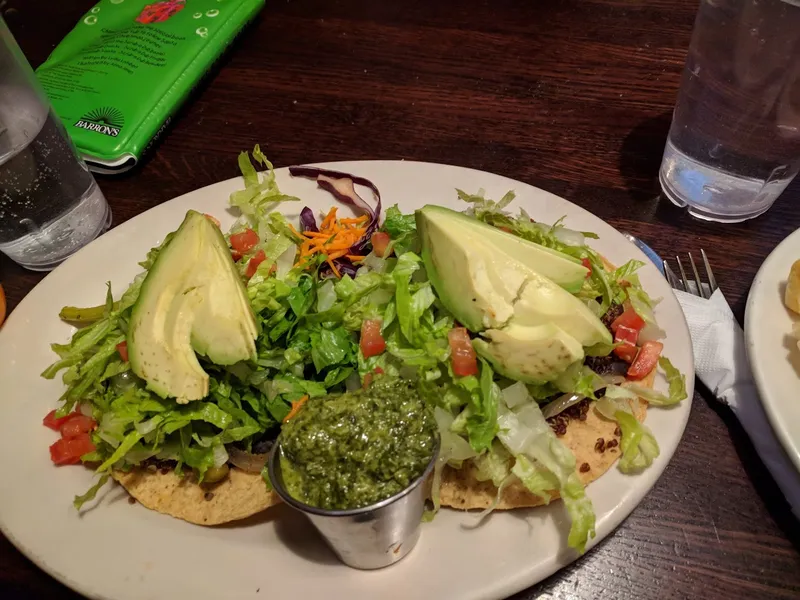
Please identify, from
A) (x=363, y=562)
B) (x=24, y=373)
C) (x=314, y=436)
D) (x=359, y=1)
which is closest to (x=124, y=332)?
(x=24, y=373)

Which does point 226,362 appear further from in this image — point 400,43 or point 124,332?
point 400,43

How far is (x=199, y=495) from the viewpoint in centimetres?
168

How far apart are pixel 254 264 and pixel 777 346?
1583 mm

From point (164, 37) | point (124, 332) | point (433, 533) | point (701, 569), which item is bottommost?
point (701, 569)

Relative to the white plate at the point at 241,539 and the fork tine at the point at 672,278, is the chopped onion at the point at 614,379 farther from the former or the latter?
the fork tine at the point at 672,278

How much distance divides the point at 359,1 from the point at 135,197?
1.91 meters

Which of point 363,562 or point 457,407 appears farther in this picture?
point 457,407

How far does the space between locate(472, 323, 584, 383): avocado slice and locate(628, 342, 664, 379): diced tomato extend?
0.27 m

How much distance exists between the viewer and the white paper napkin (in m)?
1.62

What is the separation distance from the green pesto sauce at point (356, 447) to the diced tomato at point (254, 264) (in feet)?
2.34

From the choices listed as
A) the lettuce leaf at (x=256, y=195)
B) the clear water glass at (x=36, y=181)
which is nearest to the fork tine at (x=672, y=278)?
the lettuce leaf at (x=256, y=195)

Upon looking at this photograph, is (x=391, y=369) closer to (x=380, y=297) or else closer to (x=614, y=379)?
(x=380, y=297)

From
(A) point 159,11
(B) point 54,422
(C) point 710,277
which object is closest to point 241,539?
(B) point 54,422

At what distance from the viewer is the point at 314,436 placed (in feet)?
4.44
